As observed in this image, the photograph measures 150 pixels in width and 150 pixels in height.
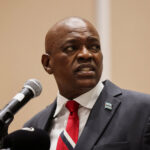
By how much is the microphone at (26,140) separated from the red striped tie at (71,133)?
0.30 m

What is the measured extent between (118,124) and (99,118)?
0.33ft

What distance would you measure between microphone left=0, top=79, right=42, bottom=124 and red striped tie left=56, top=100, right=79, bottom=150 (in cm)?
29

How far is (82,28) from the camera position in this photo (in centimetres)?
174

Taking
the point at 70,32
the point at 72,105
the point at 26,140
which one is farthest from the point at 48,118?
the point at 26,140

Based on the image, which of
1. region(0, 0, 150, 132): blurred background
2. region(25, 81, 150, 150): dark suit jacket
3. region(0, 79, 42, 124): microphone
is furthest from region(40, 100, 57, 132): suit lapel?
region(0, 0, 150, 132): blurred background

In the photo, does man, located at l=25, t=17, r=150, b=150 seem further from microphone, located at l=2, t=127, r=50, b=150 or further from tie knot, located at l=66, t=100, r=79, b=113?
microphone, located at l=2, t=127, r=50, b=150

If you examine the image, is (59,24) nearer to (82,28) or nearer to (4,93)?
(82,28)

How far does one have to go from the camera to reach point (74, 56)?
Answer: 1.68 metres

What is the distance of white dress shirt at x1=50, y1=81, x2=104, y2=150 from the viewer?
5.59 ft

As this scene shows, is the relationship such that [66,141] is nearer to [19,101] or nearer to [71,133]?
[71,133]

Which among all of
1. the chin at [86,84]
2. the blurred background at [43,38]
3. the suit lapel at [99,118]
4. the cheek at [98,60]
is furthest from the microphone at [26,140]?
the blurred background at [43,38]

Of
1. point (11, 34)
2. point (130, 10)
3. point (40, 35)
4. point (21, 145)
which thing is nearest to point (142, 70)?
point (130, 10)

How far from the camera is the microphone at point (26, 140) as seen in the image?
47.6 inches

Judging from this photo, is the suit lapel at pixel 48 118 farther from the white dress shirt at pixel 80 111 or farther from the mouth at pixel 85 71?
the mouth at pixel 85 71
